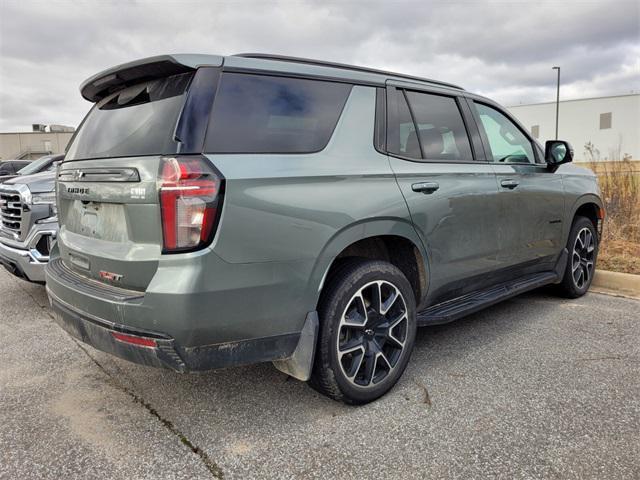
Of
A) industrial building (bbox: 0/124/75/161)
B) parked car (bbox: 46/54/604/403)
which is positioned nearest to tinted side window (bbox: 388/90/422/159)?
parked car (bbox: 46/54/604/403)

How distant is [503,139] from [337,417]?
2701 millimetres

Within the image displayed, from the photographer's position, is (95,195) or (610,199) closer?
(95,195)

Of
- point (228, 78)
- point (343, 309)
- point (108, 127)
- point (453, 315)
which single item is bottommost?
point (453, 315)

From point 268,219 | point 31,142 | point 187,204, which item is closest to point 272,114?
point 268,219

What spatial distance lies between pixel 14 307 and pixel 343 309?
3.94 metres

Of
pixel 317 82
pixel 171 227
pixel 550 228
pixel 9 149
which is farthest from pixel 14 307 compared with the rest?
pixel 9 149

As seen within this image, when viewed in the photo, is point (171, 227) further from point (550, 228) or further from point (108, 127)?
point (550, 228)

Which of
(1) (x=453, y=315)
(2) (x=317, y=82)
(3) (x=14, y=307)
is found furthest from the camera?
(3) (x=14, y=307)

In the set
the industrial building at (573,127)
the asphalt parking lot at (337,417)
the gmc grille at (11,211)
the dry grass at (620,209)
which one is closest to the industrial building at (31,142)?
the industrial building at (573,127)

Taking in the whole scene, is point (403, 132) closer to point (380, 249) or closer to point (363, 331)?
point (380, 249)

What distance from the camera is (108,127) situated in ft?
8.99

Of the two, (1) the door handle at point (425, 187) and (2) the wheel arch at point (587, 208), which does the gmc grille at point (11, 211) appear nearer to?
(1) the door handle at point (425, 187)

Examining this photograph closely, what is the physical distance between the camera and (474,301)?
11.6 feet

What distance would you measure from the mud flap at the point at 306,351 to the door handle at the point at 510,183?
205 cm
